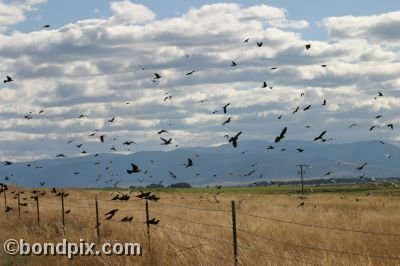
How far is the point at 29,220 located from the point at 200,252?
15851 millimetres

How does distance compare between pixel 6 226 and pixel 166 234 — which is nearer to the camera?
pixel 166 234

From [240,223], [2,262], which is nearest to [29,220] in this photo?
[240,223]

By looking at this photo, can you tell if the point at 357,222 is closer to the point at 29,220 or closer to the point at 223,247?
the point at 223,247

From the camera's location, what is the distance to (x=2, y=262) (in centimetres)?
1541

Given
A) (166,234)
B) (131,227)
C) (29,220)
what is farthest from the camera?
(29,220)

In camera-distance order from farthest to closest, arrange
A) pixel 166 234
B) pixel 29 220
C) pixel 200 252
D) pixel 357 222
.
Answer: pixel 29 220, pixel 357 222, pixel 166 234, pixel 200 252

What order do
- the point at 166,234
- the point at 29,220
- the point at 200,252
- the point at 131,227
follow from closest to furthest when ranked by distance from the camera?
1. the point at 200,252
2. the point at 166,234
3. the point at 131,227
4. the point at 29,220

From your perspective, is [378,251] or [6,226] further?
[6,226]

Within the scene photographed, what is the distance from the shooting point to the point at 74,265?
1520cm

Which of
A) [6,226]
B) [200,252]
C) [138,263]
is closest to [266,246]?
[200,252]

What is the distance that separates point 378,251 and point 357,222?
710 cm

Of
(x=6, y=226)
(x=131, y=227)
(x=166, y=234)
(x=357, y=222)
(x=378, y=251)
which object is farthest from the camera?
(x=6, y=226)

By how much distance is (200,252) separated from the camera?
48.1 ft

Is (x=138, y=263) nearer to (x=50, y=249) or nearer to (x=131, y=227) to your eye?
(x=50, y=249)
